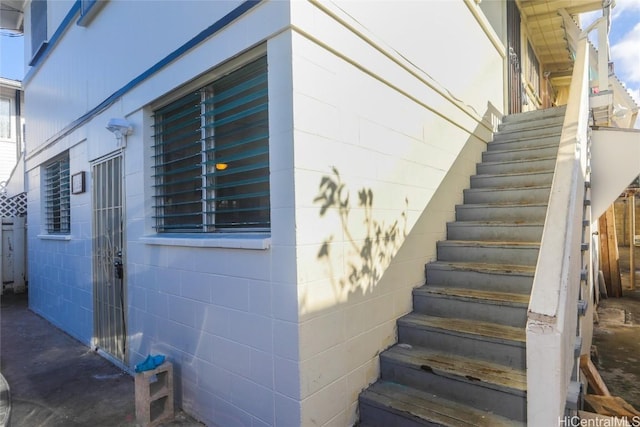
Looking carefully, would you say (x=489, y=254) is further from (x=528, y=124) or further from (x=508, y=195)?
(x=528, y=124)

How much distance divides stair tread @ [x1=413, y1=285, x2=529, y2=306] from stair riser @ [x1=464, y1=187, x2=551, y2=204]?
133 centimetres

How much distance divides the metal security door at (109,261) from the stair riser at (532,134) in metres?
4.97

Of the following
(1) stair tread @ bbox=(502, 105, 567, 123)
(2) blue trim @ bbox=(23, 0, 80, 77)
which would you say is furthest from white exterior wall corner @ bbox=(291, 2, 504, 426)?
(2) blue trim @ bbox=(23, 0, 80, 77)

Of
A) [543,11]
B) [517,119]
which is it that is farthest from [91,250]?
[543,11]

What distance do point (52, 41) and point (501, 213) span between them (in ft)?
21.5

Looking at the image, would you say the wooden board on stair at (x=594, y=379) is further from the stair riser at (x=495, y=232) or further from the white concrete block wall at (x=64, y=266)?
the white concrete block wall at (x=64, y=266)

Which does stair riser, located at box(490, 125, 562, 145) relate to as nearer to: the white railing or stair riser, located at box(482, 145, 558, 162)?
stair riser, located at box(482, 145, 558, 162)

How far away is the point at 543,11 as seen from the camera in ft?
25.4

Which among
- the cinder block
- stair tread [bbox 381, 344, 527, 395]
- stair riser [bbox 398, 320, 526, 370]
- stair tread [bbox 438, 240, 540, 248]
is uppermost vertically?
stair tread [bbox 438, 240, 540, 248]

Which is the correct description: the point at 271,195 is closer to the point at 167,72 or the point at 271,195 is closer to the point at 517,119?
the point at 167,72

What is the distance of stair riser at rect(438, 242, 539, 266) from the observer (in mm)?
3223

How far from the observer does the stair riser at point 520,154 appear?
4362mm

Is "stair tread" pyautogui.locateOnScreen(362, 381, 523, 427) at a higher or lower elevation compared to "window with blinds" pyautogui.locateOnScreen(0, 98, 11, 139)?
lower

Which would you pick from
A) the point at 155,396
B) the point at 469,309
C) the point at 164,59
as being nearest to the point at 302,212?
the point at 469,309
